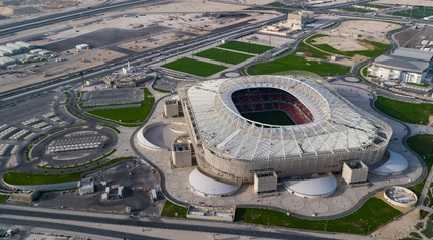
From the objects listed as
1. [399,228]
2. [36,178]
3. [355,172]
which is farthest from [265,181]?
[36,178]

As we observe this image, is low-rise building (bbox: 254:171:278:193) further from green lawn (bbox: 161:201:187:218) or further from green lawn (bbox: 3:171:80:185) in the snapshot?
green lawn (bbox: 3:171:80:185)

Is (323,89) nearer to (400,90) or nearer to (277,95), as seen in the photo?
(277,95)

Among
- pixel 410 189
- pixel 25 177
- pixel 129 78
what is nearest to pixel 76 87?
pixel 129 78

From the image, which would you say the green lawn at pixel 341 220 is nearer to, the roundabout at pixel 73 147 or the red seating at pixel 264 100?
the roundabout at pixel 73 147

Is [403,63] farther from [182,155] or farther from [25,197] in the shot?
[25,197]

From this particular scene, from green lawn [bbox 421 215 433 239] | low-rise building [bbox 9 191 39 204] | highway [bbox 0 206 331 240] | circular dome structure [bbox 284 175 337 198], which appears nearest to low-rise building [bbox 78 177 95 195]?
highway [bbox 0 206 331 240]

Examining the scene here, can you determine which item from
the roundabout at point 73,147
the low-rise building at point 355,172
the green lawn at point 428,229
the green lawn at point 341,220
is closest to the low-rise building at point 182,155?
the roundabout at point 73,147
